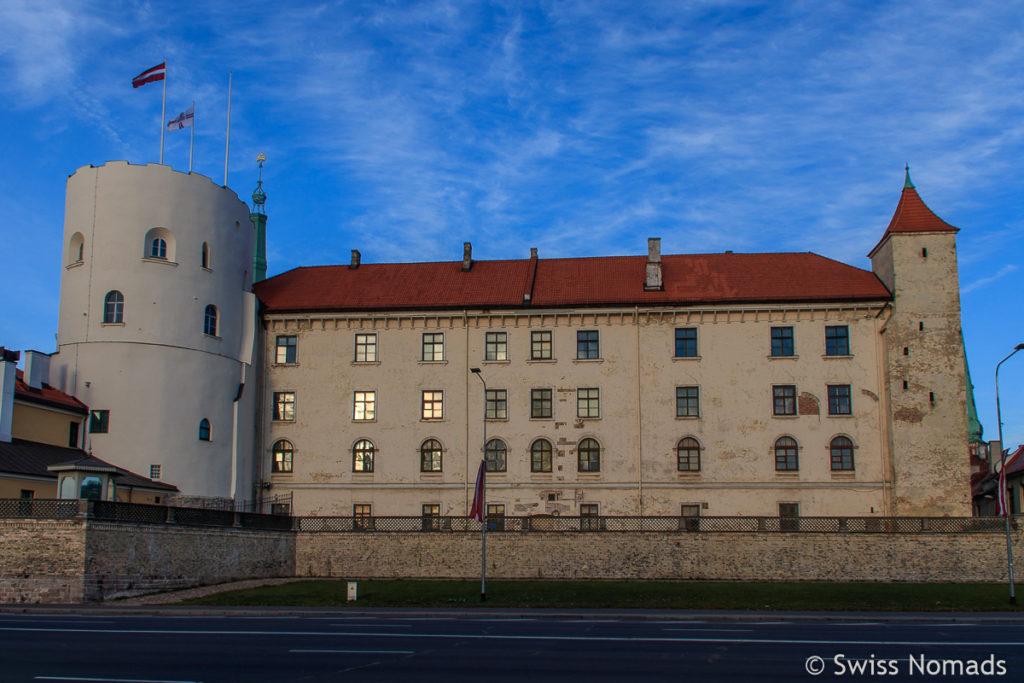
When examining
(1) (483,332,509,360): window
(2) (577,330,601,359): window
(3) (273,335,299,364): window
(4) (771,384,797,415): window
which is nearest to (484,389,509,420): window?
(1) (483,332,509,360): window

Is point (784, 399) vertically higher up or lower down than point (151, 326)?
Answer: lower down

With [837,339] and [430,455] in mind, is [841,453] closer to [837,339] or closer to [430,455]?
[837,339]

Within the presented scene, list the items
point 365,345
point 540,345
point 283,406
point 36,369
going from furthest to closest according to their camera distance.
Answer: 1. point 365,345
2. point 283,406
3. point 540,345
4. point 36,369

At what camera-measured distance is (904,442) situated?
47.9 meters

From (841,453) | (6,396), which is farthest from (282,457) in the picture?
(841,453)

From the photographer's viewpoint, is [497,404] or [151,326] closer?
[151,326]

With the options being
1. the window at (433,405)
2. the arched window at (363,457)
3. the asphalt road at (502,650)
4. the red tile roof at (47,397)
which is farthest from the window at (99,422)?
the asphalt road at (502,650)

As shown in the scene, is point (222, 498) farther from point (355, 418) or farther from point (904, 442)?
point (904, 442)

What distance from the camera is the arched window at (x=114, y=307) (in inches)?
1855

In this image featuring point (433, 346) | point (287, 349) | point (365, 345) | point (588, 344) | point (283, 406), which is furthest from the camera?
point (287, 349)

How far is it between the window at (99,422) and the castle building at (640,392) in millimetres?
5928

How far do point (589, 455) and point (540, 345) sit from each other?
6175 mm

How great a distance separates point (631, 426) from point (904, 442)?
12.9m

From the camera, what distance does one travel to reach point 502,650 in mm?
18469
